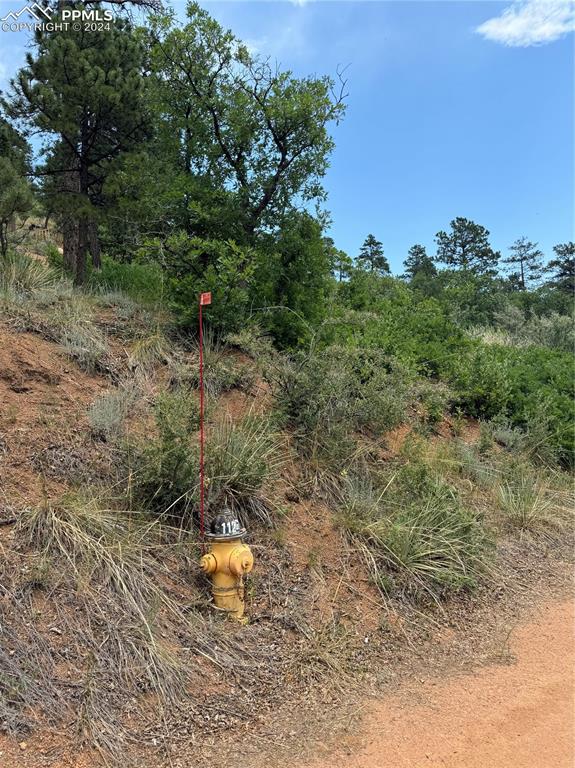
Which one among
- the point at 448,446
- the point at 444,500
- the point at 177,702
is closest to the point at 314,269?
the point at 448,446

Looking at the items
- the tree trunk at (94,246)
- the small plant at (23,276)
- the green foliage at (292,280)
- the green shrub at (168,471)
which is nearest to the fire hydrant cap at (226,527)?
the green shrub at (168,471)

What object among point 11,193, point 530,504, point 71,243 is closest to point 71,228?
point 71,243

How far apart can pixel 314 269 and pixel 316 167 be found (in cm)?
143

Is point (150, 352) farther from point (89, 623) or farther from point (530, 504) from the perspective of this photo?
point (530, 504)

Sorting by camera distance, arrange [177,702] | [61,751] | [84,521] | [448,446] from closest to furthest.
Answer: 1. [61,751]
2. [177,702]
3. [84,521]
4. [448,446]

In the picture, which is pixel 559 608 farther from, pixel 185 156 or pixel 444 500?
pixel 185 156

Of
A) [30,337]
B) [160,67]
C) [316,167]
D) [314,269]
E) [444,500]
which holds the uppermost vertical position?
[160,67]

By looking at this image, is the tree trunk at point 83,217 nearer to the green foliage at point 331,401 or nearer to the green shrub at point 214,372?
the green shrub at point 214,372

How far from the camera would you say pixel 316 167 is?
325 inches

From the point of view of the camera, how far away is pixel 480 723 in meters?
3.56

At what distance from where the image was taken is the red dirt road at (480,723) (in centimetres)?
322

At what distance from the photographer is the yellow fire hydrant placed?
4.08m

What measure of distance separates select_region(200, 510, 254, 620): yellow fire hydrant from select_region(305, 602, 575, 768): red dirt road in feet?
3.75

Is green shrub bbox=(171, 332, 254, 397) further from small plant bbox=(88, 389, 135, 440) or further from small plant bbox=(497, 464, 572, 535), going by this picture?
small plant bbox=(497, 464, 572, 535)
